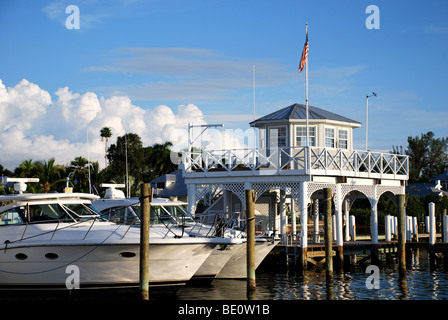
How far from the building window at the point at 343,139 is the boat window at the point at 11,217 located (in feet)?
58.0

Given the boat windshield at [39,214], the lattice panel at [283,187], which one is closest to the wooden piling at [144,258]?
the boat windshield at [39,214]

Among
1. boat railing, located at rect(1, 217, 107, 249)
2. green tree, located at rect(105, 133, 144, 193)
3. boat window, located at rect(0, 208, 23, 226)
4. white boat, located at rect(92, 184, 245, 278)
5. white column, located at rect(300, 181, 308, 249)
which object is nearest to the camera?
boat railing, located at rect(1, 217, 107, 249)

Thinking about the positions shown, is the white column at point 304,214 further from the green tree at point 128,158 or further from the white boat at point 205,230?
the green tree at point 128,158

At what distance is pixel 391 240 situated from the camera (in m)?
34.0

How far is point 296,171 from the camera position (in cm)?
2809

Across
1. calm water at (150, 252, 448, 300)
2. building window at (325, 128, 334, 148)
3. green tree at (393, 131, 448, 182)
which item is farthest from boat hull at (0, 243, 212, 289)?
green tree at (393, 131, 448, 182)

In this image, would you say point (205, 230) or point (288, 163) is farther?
point (288, 163)

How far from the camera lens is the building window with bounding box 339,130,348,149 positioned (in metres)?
33.4

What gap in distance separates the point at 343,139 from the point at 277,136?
3.66m

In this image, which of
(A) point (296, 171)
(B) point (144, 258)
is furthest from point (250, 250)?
(A) point (296, 171)

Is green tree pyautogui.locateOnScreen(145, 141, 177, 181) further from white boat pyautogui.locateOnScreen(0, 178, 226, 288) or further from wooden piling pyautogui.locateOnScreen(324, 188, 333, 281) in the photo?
white boat pyautogui.locateOnScreen(0, 178, 226, 288)

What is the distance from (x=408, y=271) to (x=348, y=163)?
576cm

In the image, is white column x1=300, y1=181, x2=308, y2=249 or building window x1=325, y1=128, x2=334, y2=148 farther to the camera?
building window x1=325, y1=128, x2=334, y2=148

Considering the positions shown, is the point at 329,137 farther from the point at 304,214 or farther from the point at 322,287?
the point at 322,287
